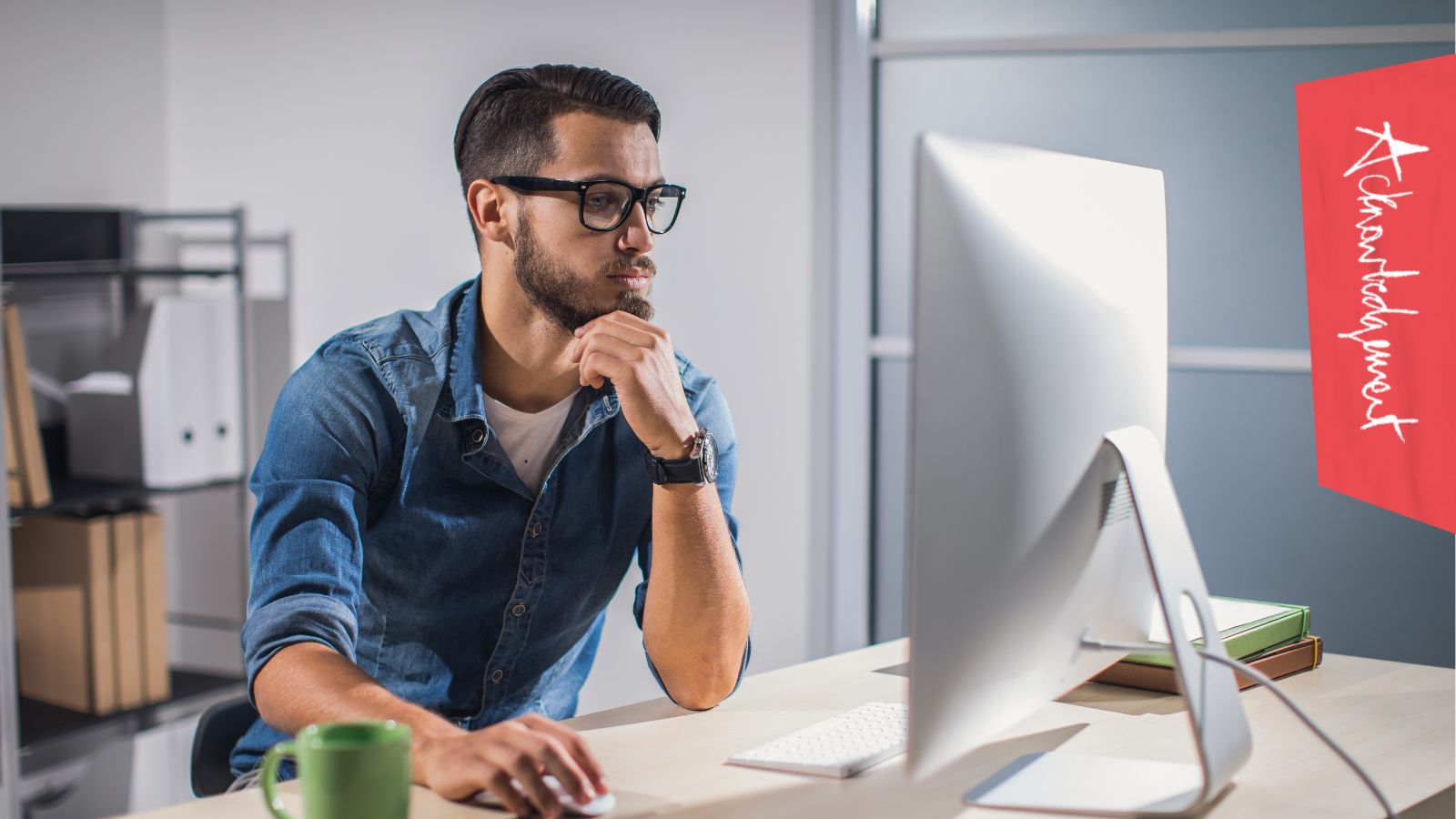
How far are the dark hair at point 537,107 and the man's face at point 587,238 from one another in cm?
2

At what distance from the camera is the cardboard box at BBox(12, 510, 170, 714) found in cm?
258

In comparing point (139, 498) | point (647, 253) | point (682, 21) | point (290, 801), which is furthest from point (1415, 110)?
point (139, 498)

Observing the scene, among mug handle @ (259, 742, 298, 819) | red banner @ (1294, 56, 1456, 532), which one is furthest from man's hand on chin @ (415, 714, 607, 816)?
red banner @ (1294, 56, 1456, 532)

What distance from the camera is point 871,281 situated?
2.80m

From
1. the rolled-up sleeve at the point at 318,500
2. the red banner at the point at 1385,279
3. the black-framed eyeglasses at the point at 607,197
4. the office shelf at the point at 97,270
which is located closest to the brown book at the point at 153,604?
the office shelf at the point at 97,270

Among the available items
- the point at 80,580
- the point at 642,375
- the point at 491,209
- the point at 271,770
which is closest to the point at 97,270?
the point at 80,580

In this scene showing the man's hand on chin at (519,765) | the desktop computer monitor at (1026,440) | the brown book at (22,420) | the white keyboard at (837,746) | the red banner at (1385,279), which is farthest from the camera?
the brown book at (22,420)

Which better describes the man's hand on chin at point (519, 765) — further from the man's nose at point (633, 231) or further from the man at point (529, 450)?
the man's nose at point (633, 231)

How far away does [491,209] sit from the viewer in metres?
1.63

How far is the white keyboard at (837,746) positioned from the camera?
113cm

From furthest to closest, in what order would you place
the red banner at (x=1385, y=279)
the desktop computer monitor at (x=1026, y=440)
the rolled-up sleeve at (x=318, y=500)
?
the red banner at (x=1385, y=279) → the rolled-up sleeve at (x=318, y=500) → the desktop computer monitor at (x=1026, y=440)

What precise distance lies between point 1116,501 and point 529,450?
2.49ft

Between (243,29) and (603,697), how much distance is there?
1788 millimetres

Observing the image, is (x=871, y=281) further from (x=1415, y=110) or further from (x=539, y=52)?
(x=1415, y=110)
